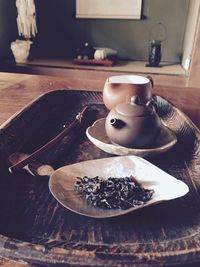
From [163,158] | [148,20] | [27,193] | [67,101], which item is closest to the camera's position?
[27,193]

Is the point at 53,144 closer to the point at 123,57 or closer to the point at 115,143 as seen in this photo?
the point at 115,143

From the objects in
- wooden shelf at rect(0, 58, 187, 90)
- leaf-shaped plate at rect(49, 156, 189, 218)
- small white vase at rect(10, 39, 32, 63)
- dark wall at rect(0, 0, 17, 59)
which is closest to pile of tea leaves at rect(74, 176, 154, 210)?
leaf-shaped plate at rect(49, 156, 189, 218)

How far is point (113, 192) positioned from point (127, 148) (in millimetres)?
154

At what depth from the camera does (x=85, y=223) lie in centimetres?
42

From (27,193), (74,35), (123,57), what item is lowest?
(123,57)

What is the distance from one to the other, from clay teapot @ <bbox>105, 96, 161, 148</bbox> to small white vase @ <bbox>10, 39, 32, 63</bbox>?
7.47ft

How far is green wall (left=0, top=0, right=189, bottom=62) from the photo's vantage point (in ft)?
8.78

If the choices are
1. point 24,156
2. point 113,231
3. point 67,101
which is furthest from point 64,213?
point 67,101

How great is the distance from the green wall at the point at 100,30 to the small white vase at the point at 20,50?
5.1 inches

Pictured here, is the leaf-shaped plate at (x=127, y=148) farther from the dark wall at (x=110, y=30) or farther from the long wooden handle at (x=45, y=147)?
the dark wall at (x=110, y=30)

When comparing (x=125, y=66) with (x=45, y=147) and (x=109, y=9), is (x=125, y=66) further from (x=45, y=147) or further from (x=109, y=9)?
(x=45, y=147)

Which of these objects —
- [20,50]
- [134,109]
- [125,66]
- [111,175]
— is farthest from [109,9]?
[111,175]

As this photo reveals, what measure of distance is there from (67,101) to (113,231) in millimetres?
657

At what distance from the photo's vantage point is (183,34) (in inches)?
109
